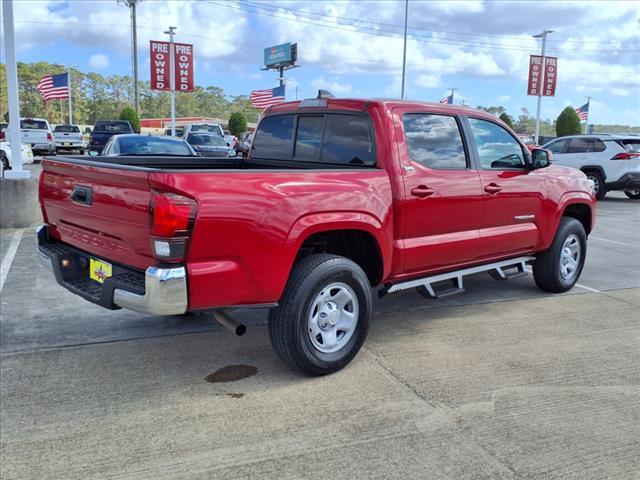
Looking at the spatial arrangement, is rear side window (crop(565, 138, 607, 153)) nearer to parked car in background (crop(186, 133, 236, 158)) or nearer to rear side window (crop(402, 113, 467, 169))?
parked car in background (crop(186, 133, 236, 158))

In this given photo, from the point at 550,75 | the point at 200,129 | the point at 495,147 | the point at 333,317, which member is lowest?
the point at 333,317

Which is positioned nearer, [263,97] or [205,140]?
[205,140]

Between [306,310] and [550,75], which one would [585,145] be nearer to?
[306,310]

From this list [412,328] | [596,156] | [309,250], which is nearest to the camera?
[309,250]

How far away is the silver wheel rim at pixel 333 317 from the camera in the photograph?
156 inches

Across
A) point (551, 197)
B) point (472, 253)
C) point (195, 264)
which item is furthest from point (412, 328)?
point (195, 264)

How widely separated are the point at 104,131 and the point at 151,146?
16.6 metres

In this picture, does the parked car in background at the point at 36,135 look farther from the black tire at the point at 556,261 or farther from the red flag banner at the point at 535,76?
the black tire at the point at 556,261

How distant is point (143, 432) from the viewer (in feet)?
10.8

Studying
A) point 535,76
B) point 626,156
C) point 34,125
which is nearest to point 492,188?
point 626,156

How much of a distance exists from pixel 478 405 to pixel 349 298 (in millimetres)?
1120

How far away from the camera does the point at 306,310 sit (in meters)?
3.83

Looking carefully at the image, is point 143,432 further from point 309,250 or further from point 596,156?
point 596,156

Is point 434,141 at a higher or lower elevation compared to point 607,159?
higher
